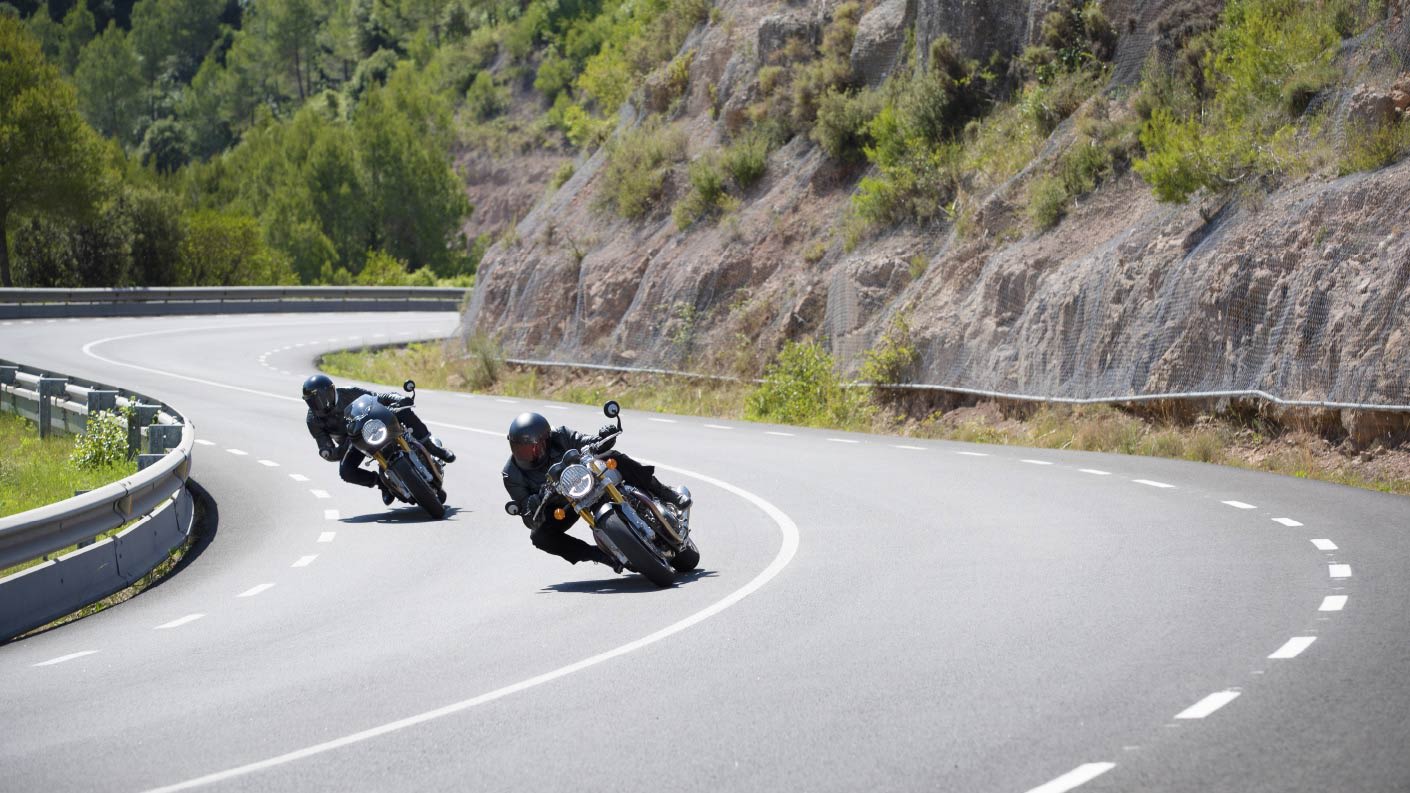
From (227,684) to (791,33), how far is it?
30.5 metres

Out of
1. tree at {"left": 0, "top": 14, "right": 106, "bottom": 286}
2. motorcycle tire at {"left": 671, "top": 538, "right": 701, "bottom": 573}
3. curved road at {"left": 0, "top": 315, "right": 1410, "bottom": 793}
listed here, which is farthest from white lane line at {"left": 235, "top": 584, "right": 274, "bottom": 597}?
tree at {"left": 0, "top": 14, "right": 106, "bottom": 286}

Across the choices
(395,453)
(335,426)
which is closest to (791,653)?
(395,453)

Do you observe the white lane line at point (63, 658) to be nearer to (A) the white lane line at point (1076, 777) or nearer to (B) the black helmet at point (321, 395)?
(A) the white lane line at point (1076, 777)

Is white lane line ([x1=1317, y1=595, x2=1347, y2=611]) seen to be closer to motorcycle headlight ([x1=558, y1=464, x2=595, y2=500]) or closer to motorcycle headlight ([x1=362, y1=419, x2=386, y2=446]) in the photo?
motorcycle headlight ([x1=558, y1=464, x2=595, y2=500])

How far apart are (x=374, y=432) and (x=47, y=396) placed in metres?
10.1

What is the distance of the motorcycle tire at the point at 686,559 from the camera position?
449 inches

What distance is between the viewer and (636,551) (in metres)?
10.8

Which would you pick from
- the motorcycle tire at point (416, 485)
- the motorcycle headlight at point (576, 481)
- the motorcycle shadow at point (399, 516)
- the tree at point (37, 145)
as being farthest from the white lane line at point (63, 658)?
the tree at point (37, 145)

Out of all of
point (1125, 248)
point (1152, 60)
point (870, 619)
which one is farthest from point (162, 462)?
point (1152, 60)

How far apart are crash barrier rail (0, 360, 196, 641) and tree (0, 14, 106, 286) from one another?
4632 cm

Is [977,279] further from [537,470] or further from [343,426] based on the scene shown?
[537,470]

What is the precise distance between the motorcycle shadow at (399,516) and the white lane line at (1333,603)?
8.98m

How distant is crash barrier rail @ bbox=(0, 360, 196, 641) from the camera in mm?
10539

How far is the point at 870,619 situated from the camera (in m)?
9.31
